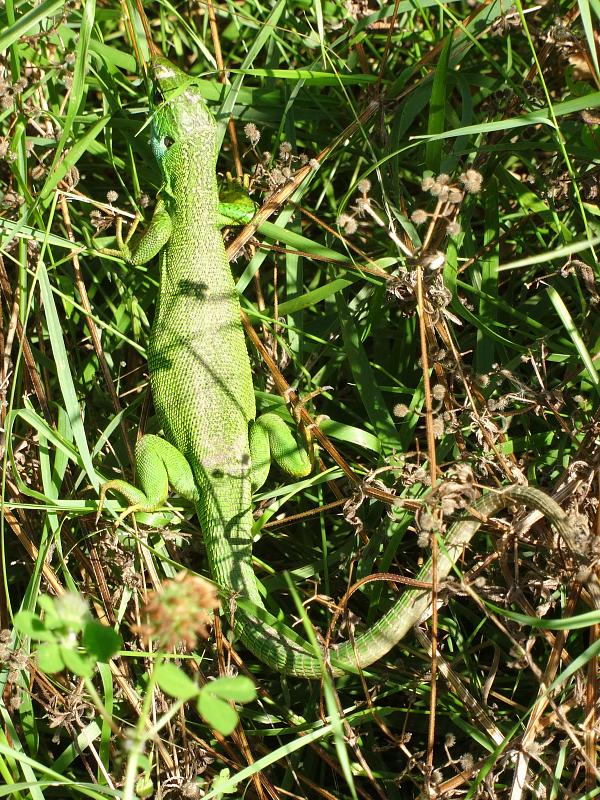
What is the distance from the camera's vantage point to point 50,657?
214cm

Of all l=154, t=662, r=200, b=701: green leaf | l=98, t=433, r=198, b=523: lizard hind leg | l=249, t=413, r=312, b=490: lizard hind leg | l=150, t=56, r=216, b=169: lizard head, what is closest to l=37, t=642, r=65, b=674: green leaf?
l=154, t=662, r=200, b=701: green leaf

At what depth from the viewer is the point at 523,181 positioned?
4246mm

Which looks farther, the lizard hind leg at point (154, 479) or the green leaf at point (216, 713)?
the lizard hind leg at point (154, 479)

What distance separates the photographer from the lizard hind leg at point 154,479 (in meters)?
3.62

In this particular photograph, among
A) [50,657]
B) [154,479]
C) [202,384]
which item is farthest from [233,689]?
[202,384]

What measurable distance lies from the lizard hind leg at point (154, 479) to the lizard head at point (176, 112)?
1.57 m

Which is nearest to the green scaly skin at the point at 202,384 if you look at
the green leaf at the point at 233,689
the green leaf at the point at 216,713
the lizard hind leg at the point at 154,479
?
the lizard hind leg at the point at 154,479

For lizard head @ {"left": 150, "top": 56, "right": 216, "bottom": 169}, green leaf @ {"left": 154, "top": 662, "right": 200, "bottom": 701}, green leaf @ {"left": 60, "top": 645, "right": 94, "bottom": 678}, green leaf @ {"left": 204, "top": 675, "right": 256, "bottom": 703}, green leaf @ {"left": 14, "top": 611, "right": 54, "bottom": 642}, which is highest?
lizard head @ {"left": 150, "top": 56, "right": 216, "bottom": 169}

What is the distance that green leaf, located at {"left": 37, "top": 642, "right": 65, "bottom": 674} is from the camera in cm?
213

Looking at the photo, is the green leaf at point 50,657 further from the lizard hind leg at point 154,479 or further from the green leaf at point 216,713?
the lizard hind leg at point 154,479

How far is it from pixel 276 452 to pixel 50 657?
5.83 feet

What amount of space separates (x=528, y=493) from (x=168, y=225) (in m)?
2.36

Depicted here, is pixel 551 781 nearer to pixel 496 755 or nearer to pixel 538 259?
pixel 496 755

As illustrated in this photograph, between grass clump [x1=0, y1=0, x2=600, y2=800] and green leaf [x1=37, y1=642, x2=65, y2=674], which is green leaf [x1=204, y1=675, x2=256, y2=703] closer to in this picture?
green leaf [x1=37, y1=642, x2=65, y2=674]
